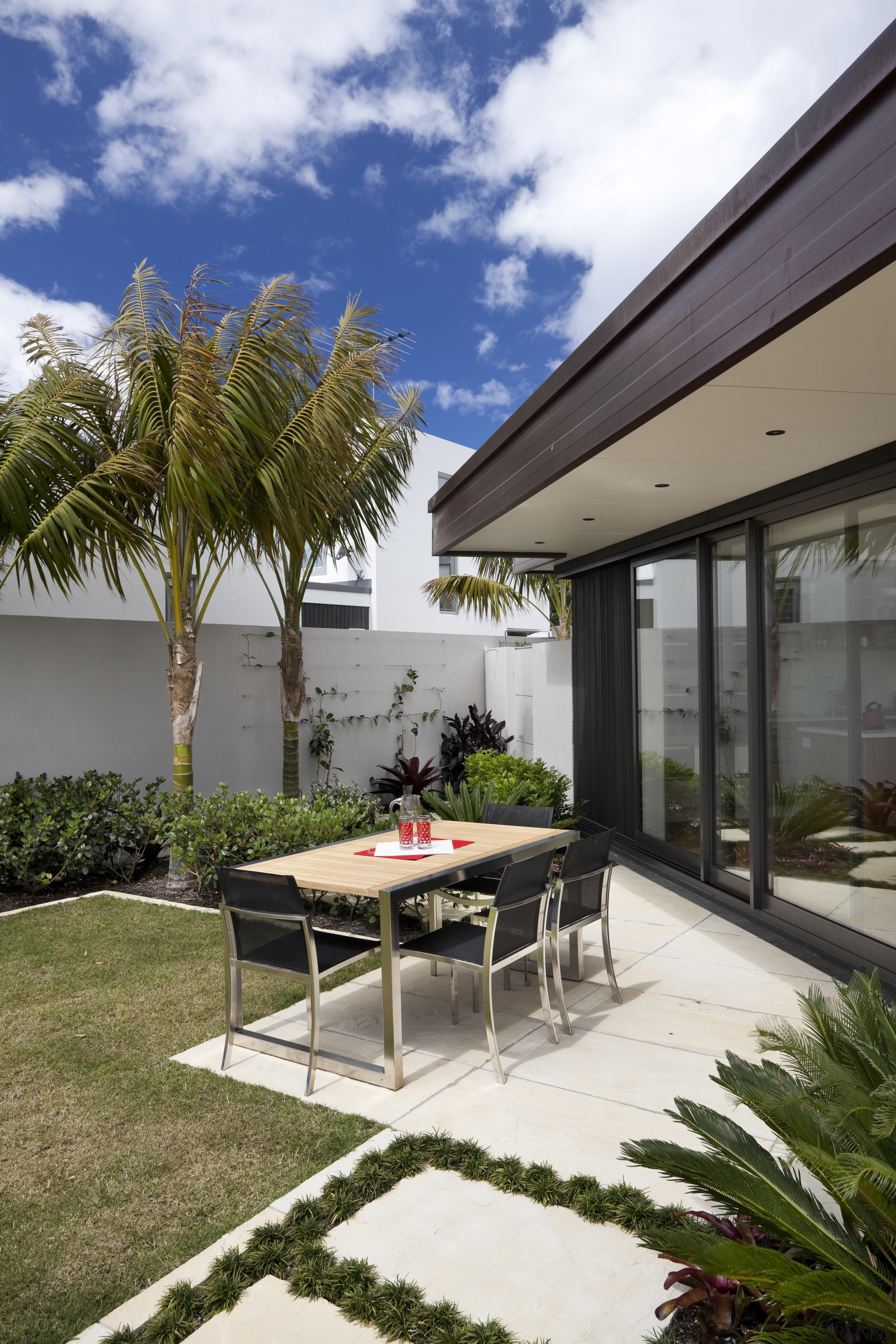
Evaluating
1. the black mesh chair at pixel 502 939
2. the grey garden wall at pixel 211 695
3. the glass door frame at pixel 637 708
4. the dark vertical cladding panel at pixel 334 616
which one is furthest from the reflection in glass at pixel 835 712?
the dark vertical cladding panel at pixel 334 616

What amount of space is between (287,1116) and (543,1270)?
3.92 feet

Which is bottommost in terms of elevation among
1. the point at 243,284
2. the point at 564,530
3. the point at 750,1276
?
the point at 750,1276

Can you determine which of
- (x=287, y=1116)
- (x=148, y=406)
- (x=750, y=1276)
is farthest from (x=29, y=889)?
(x=750, y=1276)

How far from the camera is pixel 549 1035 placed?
3.80 m

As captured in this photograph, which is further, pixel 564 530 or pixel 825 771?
pixel 564 530

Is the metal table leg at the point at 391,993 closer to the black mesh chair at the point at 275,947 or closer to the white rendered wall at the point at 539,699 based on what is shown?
the black mesh chair at the point at 275,947

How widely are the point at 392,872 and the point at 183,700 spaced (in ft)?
11.0

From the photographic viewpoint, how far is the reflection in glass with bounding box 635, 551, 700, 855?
6.46 m

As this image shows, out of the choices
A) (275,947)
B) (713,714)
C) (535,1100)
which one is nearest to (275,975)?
(275,947)

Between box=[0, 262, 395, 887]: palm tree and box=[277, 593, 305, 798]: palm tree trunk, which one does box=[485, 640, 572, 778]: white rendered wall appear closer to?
box=[277, 593, 305, 798]: palm tree trunk

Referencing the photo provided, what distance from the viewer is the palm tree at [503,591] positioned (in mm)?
11562

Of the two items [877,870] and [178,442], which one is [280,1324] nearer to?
[877,870]

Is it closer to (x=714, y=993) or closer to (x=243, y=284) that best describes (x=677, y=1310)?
(x=714, y=993)

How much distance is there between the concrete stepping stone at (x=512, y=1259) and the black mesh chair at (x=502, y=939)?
0.83 m
